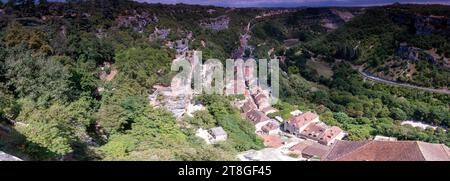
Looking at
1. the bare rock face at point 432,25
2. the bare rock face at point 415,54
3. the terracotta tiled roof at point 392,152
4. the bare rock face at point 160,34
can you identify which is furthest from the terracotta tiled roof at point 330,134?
the bare rock face at point 432,25

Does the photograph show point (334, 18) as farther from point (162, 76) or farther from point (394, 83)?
point (162, 76)

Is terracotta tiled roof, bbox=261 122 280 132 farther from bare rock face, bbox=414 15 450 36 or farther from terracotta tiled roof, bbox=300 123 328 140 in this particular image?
bare rock face, bbox=414 15 450 36

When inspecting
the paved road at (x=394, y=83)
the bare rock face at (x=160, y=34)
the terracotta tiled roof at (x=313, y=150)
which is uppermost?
the bare rock face at (x=160, y=34)

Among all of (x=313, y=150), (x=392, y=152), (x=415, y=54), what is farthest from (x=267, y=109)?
(x=415, y=54)

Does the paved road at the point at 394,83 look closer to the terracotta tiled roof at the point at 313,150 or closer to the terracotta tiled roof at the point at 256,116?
the terracotta tiled roof at the point at 256,116

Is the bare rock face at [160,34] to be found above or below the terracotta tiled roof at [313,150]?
above

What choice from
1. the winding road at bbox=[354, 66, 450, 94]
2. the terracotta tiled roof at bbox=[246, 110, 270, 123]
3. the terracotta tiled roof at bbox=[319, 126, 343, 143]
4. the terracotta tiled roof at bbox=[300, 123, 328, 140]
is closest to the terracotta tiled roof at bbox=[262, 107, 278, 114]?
the terracotta tiled roof at bbox=[246, 110, 270, 123]
